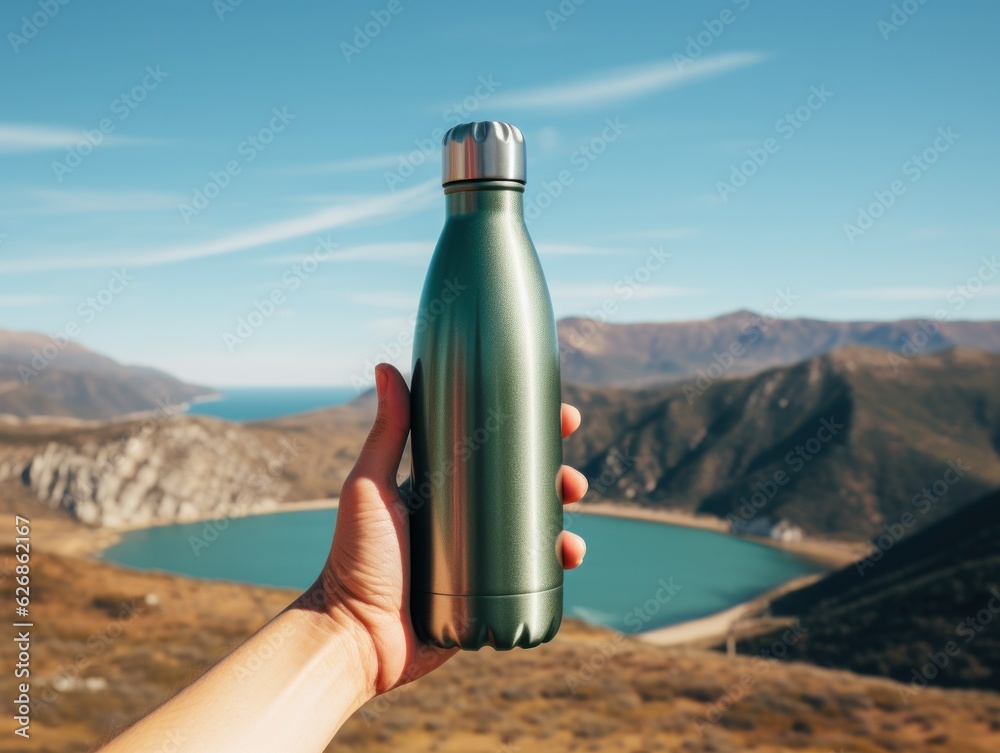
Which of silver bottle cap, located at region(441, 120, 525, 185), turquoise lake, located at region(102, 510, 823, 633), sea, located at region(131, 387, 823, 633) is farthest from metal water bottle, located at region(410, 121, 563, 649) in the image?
sea, located at region(131, 387, 823, 633)

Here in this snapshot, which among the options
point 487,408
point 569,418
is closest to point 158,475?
point 569,418

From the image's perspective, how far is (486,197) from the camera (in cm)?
305

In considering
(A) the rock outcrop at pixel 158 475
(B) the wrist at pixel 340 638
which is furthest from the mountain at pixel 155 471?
(B) the wrist at pixel 340 638

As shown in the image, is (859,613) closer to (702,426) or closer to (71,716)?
(71,716)

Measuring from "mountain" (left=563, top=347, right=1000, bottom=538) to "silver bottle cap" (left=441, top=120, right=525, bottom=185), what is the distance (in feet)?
273

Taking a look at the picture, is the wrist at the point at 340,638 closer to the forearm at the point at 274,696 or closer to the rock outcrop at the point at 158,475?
the forearm at the point at 274,696

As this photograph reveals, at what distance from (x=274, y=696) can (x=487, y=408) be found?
1299mm

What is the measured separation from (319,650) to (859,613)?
131ft

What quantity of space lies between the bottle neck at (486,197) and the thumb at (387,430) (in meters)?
0.75

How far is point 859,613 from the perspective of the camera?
122ft

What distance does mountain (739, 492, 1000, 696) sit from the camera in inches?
1099

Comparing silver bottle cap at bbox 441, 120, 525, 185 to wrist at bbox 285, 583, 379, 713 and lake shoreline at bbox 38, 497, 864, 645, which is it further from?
lake shoreline at bbox 38, 497, 864, 645

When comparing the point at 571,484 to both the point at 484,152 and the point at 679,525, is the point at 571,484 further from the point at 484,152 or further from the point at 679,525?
the point at 679,525

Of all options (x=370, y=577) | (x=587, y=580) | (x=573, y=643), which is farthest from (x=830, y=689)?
(x=587, y=580)
